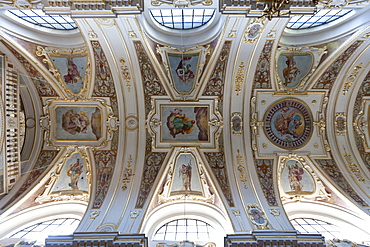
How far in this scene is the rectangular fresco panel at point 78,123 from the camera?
1112cm

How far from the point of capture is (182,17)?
1025cm

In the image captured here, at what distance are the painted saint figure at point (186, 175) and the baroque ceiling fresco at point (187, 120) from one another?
0.05m

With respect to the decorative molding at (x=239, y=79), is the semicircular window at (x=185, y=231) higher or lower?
lower

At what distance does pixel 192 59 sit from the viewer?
10453 mm

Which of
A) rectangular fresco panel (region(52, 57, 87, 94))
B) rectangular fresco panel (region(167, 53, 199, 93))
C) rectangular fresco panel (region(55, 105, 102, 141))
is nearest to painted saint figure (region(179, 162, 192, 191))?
rectangular fresco panel (region(167, 53, 199, 93))

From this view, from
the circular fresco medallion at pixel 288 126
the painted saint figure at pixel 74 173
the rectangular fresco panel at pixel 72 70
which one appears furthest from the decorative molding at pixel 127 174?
the circular fresco medallion at pixel 288 126

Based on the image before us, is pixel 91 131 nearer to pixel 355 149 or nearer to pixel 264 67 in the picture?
pixel 264 67

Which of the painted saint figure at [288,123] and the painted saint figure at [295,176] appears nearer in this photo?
the painted saint figure at [295,176]

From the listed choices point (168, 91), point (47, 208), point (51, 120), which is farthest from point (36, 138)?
point (168, 91)

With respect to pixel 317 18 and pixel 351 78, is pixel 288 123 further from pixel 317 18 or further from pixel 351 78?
pixel 317 18

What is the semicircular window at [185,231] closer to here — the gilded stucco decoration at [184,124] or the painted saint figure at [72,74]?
the gilded stucco decoration at [184,124]

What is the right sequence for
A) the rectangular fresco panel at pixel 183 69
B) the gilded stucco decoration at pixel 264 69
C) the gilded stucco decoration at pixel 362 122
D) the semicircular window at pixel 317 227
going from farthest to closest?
the gilded stucco decoration at pixel 362 122, the rectangular fresco panel at pixel 183 69, the gilded stucco decoration at pixel 264 69, the semicircular window at pixel 317 227

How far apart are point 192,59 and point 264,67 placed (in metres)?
3.41

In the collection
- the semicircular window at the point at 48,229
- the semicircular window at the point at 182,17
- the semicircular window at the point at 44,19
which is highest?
the semicircular window at the point at 182,17
